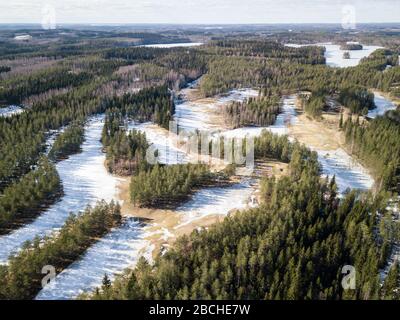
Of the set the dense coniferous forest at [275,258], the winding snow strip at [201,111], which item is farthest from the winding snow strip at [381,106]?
the dense coniferous forest at [275,258]

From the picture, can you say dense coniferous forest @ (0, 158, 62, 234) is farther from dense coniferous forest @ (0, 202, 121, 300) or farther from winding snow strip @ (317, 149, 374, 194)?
winding snow strip @ (317, 149, 374, 194)

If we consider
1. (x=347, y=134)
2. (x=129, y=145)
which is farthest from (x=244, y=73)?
(x=129, y=145)

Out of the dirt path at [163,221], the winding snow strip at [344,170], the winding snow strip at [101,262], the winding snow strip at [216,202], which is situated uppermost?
the winding snow strip at [344,170]

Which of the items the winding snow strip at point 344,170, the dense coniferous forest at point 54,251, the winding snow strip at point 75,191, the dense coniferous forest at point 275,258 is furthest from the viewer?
the winding snow strip at point 344,170

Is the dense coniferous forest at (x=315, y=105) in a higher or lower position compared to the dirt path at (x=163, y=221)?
higher

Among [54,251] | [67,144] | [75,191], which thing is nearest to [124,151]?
[67,144]

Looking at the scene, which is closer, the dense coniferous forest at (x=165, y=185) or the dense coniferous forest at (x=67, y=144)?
the dense coniferous forest at (x=165, y=185)

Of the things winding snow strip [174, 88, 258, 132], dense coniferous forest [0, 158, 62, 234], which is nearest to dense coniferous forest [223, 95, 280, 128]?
winding snow strip [174, 88, 258, 132]

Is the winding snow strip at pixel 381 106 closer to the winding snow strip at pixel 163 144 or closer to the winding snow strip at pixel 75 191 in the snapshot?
the winding snow strip at pixel 163 144
